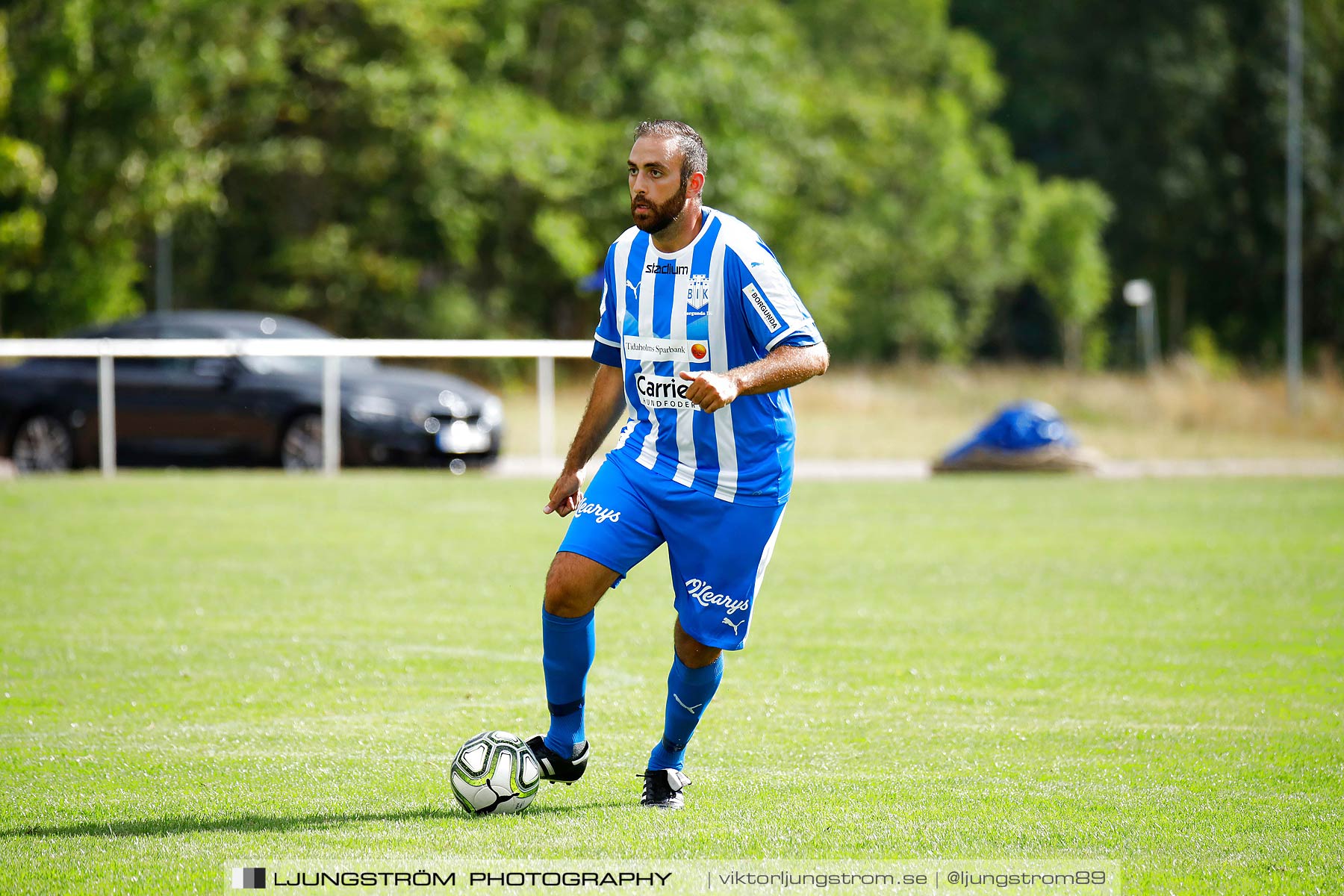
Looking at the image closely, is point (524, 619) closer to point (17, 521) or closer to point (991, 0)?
point (17, 521)

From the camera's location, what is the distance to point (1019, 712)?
6.41 meters

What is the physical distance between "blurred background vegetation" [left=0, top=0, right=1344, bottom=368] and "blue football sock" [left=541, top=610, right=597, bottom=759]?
19760 mm

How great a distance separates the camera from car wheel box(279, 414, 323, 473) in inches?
689

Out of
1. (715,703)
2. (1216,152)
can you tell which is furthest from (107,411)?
(1216,152)

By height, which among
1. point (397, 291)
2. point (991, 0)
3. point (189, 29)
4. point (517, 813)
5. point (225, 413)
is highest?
point (991, 0)

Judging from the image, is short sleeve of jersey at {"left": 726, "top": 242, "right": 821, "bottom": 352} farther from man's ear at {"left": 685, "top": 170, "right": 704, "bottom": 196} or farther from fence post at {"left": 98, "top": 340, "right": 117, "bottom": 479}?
fence post at {"left": 98, "top": 340, "right": 117, "bottom": 479}

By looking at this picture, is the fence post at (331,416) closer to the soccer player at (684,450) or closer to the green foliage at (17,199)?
the green foliage at (17,199)

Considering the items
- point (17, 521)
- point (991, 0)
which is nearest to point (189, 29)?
point (17, 521)

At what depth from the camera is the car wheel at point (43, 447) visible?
17.6 metres

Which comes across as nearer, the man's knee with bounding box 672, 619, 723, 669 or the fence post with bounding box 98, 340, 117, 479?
the man's knee with bounding box 672, 619, 723, 669

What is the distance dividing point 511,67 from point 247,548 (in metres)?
25.4

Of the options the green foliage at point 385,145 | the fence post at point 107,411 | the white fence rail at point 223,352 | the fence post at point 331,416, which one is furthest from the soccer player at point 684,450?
the green foliage at point 385,145

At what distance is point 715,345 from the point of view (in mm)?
4953

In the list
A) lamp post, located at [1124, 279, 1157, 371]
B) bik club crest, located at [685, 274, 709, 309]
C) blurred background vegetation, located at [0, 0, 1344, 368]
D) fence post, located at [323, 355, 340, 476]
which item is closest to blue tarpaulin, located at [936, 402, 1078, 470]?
fence post, located at [323, 355, 340, 476]
